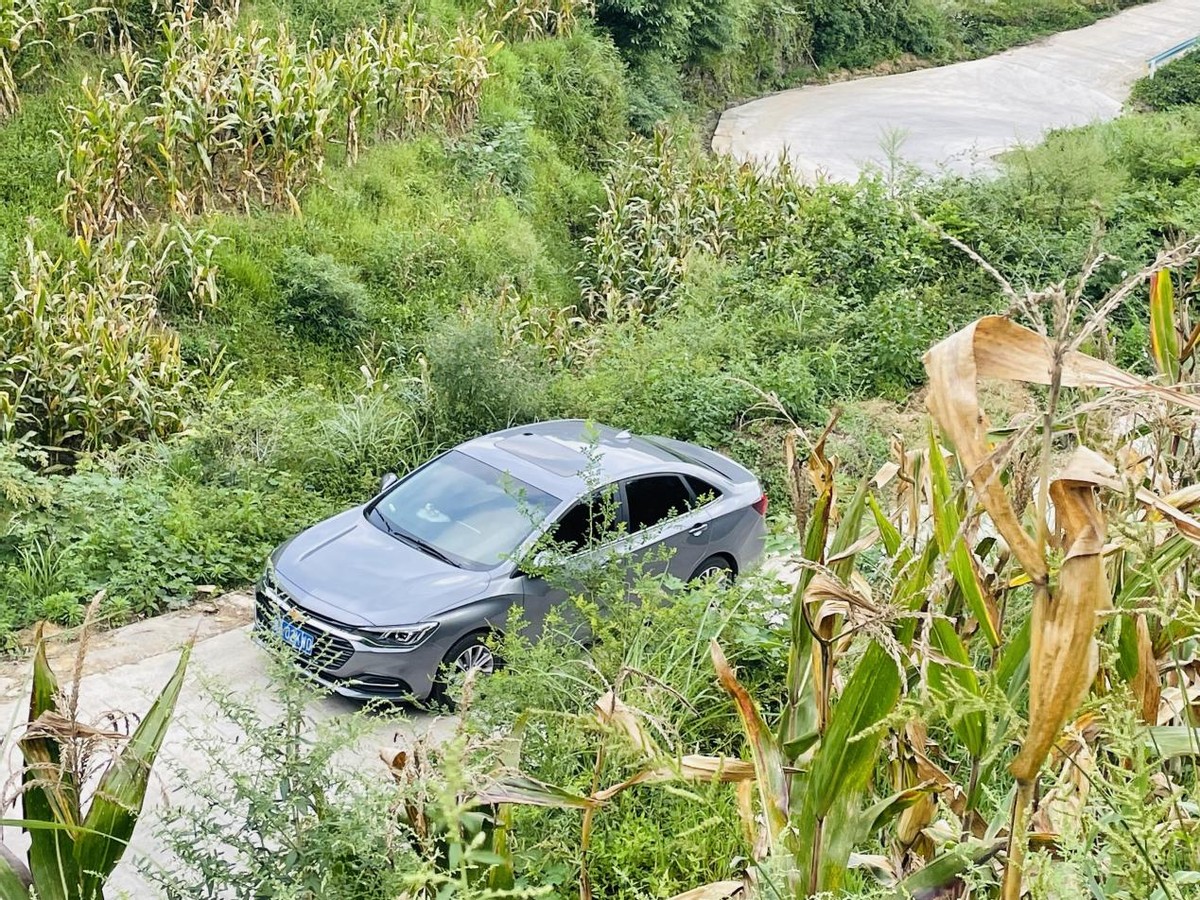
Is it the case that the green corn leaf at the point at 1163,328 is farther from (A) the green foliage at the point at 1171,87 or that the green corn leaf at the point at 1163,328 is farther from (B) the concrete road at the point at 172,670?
(A) the green foliage at the point at 1171,87

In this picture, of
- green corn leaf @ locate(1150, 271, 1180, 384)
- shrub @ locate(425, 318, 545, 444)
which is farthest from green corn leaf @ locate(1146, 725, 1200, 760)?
shrub @ locate(425, 318, 545, 444)

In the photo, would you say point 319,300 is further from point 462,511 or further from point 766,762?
point 766,762

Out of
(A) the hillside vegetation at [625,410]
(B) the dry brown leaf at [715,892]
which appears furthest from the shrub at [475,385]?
(B) the dry brown leaf at [715,892]

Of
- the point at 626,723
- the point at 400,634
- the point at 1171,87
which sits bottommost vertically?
the point at 1171,87

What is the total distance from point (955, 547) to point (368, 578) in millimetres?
5590

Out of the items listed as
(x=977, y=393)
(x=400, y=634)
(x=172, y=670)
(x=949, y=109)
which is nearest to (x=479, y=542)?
(x=400, y=634)

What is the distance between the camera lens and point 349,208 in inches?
602

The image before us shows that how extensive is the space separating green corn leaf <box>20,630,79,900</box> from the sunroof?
188 inches

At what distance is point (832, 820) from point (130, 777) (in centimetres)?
196

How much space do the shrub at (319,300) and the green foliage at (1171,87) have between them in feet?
67.9

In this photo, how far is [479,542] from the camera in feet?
25.0

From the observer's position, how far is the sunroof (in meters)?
8.10

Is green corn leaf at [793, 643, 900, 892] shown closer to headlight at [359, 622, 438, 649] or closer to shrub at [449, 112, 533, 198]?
headlight at [359, 622, 438, 649]

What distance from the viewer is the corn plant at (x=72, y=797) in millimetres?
3219
